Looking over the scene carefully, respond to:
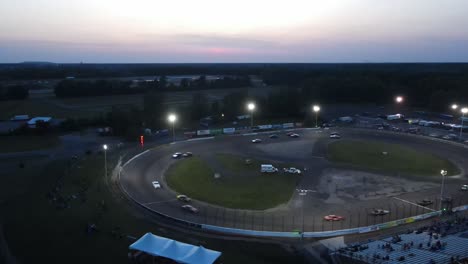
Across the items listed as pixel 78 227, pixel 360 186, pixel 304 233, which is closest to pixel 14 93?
pixel 78 227

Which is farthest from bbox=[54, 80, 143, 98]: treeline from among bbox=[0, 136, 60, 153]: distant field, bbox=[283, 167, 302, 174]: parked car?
bbox=[283, 167, 302, 174]: parked car

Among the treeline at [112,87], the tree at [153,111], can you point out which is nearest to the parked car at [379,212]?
the tree at [153,111]

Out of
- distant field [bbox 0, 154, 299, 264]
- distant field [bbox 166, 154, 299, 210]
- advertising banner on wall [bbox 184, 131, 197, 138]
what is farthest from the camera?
advertising banner on wall [bbox 184, 131, 197, 138]

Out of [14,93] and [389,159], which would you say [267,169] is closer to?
[389,159]

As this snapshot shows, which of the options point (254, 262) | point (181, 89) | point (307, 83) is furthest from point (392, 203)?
point (181, 89)

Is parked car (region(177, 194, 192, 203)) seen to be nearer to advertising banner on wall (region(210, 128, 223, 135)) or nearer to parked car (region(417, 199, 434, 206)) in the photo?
parked car (region(417, 199, 434, 206))
